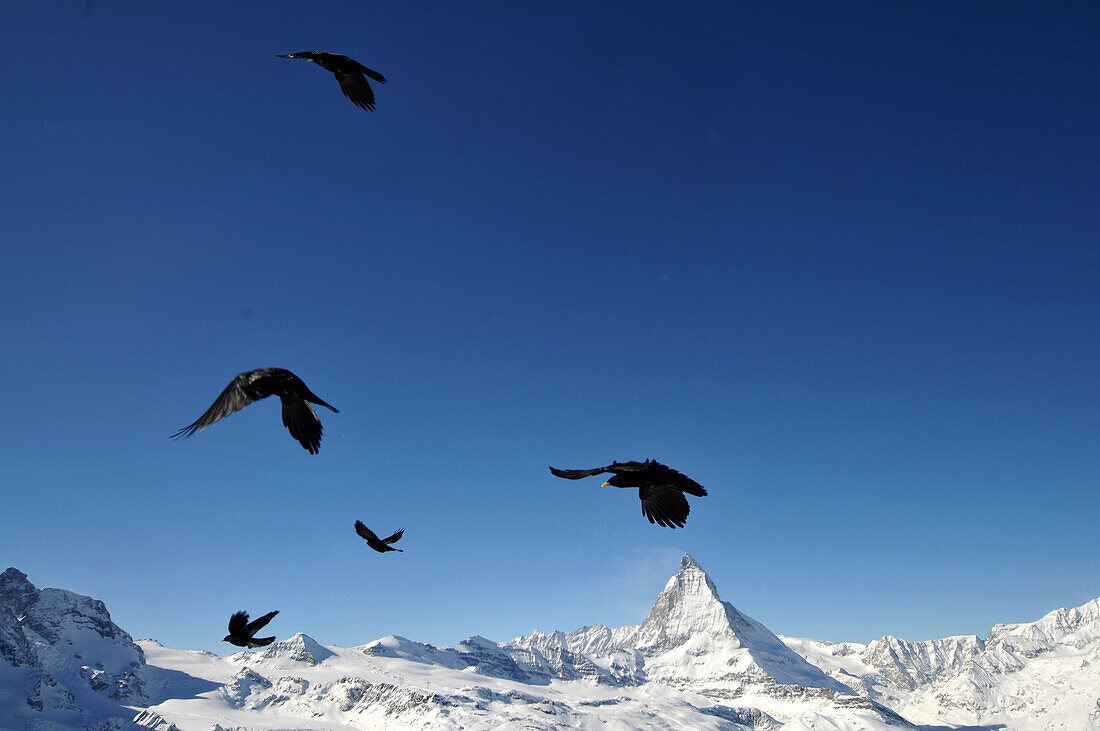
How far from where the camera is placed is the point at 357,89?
49.5 ft

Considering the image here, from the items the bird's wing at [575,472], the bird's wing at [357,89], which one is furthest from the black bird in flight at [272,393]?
the bird's wing at [357,89]

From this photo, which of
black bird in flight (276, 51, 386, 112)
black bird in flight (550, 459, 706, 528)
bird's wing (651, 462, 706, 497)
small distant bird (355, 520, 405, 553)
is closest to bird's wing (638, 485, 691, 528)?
black bird in flight (550, 459, 706, 528)

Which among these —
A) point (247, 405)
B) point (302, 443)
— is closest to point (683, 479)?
point (302, 443)

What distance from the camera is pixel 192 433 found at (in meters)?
10.4

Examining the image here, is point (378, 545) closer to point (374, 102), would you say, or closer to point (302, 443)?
point (302, 443)

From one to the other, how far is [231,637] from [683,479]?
11010 mm

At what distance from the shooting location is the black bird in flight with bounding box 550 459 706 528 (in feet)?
40.3

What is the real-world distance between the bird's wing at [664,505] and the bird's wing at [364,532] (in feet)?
22.3

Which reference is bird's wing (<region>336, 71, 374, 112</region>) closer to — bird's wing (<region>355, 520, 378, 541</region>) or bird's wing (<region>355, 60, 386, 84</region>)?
bird's wing (<region>355, 60, 386, 84</region>)

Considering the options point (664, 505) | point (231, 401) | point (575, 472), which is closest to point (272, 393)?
point (231, 401)

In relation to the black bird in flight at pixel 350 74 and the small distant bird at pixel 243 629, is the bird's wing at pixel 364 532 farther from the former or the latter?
the black bird in flight at pixel 350 74

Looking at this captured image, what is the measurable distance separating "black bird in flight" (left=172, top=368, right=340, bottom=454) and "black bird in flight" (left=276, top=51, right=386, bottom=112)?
6.81 metres

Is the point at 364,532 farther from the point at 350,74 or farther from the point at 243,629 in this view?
the point at 350,74

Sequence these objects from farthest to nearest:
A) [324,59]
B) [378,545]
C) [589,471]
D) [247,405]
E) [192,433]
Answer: [378,545] < [324,59] < [589,471] < [247,405] < [192,433]
